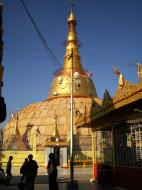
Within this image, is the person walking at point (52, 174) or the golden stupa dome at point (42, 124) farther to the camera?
the golden stupa dome at point (42, 124)

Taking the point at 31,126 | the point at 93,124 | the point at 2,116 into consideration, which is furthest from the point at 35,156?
the point at 2,116

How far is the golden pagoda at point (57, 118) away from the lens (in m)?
40.4

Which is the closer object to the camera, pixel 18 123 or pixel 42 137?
pixel 42 137

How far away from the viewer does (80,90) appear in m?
50.8

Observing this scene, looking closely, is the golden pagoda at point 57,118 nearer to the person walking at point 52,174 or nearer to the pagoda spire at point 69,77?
the pagoda spire at point 69,77

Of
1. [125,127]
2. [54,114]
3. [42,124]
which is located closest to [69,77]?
[54,114]

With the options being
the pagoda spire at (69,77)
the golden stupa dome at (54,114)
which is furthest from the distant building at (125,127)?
the pagoda spire at (69,77)

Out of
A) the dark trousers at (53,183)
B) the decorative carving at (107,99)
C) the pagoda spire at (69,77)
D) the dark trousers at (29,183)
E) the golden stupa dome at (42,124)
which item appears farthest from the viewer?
the pagoda spire at (69,77)

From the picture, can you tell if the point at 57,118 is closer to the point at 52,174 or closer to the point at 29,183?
the point at 52,174

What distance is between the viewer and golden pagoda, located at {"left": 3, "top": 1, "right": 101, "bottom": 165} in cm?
4038

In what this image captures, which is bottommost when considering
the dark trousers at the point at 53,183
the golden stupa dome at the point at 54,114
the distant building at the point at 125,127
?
the dark trousers at the point at 53,183

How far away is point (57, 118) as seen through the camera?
45.3 m

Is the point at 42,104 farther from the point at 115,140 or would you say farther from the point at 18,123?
the point at 115,140

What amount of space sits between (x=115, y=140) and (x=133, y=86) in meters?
4.85
